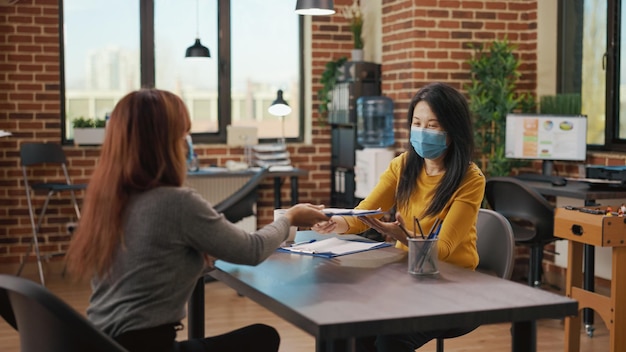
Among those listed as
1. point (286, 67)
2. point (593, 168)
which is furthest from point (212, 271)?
point (286, 67)

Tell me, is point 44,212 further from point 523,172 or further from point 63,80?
point 523,172

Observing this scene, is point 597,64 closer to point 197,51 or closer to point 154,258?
point 197,51

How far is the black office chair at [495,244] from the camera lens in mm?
3014

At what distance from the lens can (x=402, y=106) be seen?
21.1 ft

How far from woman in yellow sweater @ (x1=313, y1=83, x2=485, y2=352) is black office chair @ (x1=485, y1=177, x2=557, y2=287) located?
200cm

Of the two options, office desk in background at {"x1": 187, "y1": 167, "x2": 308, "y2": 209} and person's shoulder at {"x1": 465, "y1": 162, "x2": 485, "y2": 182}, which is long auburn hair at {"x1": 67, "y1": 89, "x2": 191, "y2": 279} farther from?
office desk in background at {"x1": 187, "y1": 167, "x2": 308, "y2": 209}

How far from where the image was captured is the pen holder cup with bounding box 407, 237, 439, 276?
8.10 ft

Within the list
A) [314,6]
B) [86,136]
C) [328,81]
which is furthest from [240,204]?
[328,81]

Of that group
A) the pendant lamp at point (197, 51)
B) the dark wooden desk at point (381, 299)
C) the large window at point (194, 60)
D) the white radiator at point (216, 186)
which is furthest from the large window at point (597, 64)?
the dark wooden desk at point (381, 299)

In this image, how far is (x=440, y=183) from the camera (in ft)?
10.1

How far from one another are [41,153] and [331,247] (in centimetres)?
409

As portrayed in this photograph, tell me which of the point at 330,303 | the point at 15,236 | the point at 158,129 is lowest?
the point at 15,236

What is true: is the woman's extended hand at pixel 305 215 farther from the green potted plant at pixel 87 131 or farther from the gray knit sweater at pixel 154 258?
the green potted plant at pixel 87 131

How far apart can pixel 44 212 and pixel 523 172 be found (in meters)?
3.56
